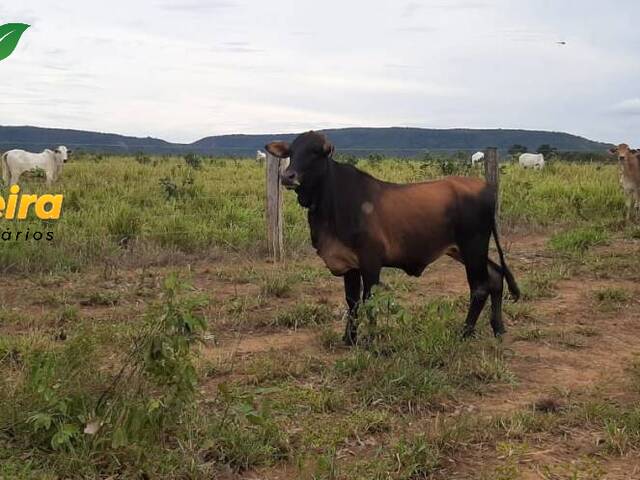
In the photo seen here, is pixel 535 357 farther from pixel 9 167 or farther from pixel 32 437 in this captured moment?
Answer: pixel 9 167

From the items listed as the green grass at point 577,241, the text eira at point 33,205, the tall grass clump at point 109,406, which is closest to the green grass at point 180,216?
the green grass at point 577,241

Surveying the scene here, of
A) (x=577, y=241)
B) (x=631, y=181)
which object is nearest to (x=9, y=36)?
(x=577, y=241)

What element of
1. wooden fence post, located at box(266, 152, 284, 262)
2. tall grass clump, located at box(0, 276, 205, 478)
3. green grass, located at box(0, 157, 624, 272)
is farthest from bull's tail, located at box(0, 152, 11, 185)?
tall grass clump, located at box(0, 276, 205, 478)

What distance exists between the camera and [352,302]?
213 inches

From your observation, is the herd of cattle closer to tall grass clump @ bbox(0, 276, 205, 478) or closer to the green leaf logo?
tall grass clump @ bbox(0, 276, 205, 478)

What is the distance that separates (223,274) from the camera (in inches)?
307

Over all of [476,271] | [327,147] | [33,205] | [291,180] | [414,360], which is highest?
[327,147]

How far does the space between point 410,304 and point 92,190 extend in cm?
798

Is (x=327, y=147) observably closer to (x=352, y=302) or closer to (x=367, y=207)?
(x=367, y=207)

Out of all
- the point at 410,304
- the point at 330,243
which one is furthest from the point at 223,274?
the point at 330,243

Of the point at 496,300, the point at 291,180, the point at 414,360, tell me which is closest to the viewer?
the point at 414,360

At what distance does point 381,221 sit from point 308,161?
0.71m

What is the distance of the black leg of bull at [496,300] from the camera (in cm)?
566

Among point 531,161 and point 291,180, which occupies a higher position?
point 291,180
